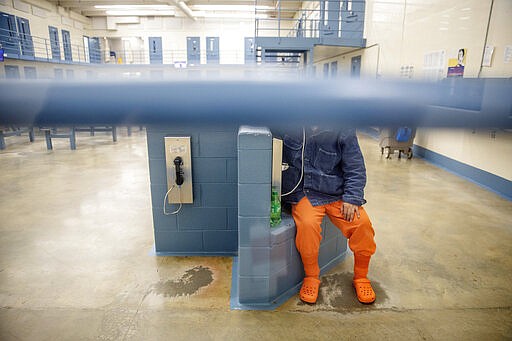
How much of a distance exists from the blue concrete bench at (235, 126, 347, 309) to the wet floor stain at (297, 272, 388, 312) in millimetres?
191

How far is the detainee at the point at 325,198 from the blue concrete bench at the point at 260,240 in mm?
105

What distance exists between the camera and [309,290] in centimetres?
226

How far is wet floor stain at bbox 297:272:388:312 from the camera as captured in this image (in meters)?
2.20

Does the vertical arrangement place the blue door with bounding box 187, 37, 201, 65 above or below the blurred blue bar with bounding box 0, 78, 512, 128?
above

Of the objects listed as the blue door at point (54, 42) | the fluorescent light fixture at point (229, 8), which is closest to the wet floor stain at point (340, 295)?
the fluorescent light fixture at point (229, 8)

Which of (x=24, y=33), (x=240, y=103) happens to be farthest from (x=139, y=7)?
(x=240, y=103)

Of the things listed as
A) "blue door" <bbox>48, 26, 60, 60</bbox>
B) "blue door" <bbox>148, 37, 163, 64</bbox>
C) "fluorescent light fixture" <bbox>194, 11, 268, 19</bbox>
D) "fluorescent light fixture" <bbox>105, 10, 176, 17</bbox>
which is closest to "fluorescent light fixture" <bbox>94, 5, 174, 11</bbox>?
"fluorescent light fixture" <bbox>105, 10, 176, 17</bbox>

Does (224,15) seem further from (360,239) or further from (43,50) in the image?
(360,239)

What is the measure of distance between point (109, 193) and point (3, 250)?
155 centimetres

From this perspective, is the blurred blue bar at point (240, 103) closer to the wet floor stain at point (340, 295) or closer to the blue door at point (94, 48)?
the wet floor stain at point (340, 295)

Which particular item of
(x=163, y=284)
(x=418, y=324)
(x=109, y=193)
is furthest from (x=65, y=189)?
(x=418, y=324)

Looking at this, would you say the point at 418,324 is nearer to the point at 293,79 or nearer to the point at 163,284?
the point at 163,284

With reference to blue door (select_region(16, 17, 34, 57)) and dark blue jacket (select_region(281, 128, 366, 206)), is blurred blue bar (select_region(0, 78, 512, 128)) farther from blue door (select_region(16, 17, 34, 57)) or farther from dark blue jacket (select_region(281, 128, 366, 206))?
blue door (select_region(16, 17, 34, 57))

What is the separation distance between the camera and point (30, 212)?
3789 mm
